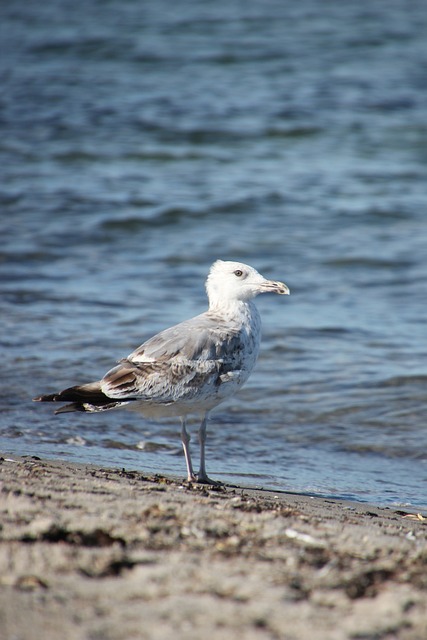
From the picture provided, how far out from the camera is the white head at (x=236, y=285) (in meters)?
Answer: 5.80

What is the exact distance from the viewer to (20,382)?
6855 millimetres

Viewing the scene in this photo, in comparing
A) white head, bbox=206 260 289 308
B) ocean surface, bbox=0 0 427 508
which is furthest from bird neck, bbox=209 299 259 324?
ocean surface, bbox=0 0 427 508

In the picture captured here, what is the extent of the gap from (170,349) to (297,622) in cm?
271

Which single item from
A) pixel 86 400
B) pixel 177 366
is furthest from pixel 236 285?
pixel 86 400

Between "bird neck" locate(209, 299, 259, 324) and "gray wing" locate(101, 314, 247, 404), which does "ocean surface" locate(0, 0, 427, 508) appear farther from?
"bird neck" locate(209, 299, 259, 324)

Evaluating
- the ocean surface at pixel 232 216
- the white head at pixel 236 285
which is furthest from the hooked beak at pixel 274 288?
the ocean surface at pixel 232 216

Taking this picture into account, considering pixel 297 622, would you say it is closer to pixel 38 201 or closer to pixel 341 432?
pixel 341 432

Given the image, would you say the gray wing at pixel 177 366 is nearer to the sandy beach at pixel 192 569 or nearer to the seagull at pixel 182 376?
the seagull at pixel 182 376

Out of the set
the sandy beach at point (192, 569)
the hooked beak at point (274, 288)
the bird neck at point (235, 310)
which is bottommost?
the sandy beach at point (192, 569)

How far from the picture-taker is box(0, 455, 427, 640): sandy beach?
101 inches

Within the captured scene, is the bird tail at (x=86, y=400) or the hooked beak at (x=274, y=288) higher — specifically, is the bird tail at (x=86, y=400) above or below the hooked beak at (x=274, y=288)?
below

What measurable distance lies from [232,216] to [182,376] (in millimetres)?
7605

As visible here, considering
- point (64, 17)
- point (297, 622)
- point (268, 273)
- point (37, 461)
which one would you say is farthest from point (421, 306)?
point (64, 17)

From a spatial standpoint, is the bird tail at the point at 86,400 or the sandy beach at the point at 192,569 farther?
the bird tail at the point at 86,400
